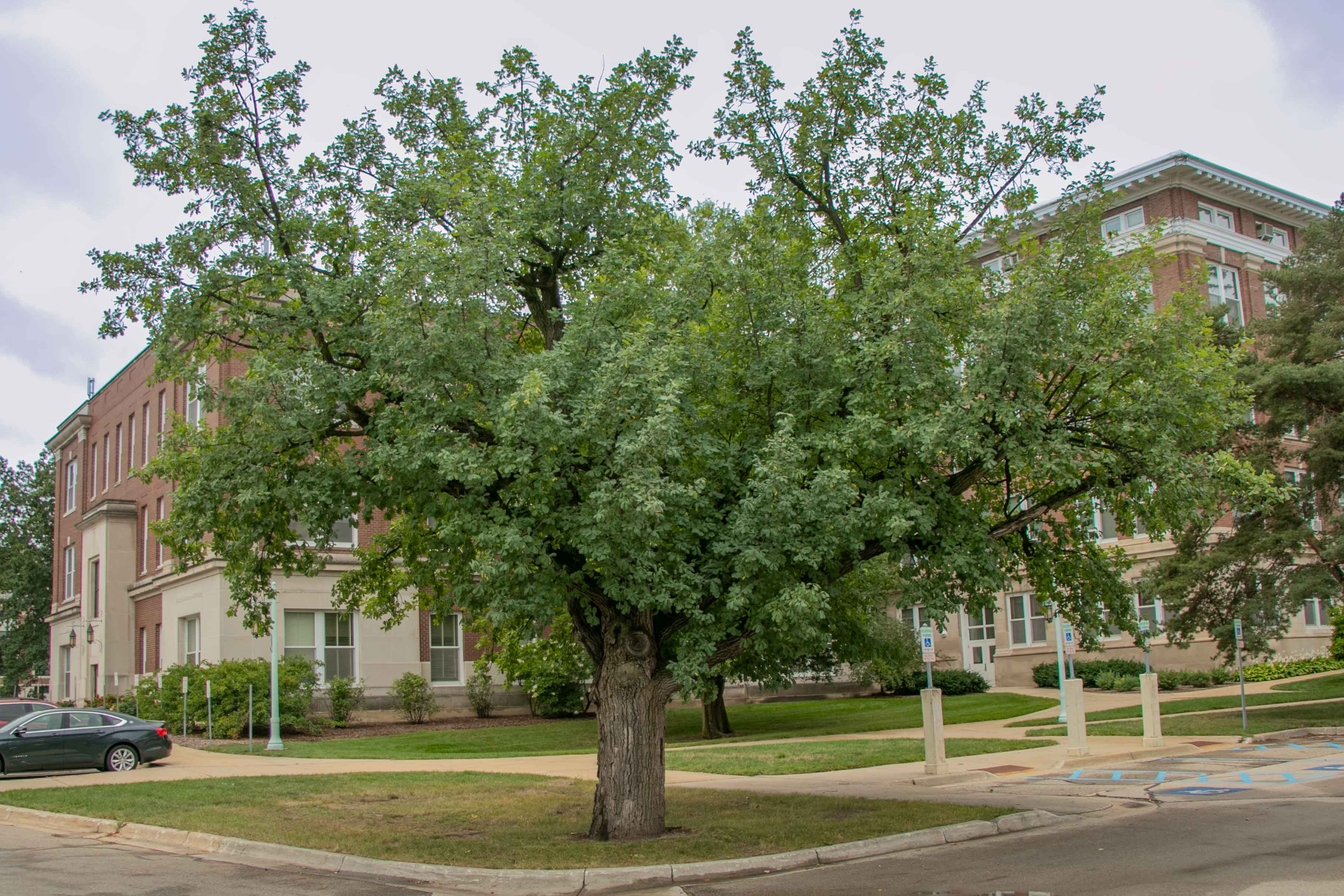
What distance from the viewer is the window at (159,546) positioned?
4044cm

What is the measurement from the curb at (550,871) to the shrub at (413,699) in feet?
66.2

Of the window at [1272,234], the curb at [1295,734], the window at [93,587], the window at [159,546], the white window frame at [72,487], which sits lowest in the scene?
the curb at [1295,734]

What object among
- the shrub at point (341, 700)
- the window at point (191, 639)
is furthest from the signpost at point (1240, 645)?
the window at point (191, 639)

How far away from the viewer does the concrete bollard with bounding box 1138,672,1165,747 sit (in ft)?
69.2

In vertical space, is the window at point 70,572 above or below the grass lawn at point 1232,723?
above

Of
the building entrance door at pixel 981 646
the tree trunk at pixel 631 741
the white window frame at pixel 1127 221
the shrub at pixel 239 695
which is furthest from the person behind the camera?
the building entrance door at pixel 981 646

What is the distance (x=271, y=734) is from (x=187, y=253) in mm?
17412

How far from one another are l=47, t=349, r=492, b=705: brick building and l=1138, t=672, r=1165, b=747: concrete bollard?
59.8ft

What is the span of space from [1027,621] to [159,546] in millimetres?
32704

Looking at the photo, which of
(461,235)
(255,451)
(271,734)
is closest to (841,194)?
(461,235)

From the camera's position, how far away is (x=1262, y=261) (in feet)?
145

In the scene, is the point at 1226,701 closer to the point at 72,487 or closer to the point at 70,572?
the point at 70,572

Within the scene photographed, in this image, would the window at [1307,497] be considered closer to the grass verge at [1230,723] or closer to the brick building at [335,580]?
the grass verge at [1230,723]

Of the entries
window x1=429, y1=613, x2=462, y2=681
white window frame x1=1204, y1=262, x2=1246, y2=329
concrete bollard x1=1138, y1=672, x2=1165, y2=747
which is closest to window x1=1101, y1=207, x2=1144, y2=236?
white window frame x1=1204, y1=262, x2=1246, y2=329
